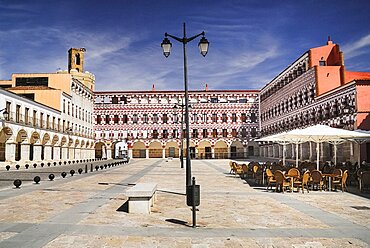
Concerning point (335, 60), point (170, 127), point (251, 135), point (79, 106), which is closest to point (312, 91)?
point (335, 60)

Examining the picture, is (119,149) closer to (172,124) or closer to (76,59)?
(172,124)

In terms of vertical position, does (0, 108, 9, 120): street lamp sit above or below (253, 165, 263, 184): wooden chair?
above

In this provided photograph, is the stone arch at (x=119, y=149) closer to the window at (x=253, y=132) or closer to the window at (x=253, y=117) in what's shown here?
the window at (x=253, y=132)

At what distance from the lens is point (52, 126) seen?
4019 centimetres

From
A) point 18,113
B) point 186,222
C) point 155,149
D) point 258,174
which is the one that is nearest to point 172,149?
point 155,149

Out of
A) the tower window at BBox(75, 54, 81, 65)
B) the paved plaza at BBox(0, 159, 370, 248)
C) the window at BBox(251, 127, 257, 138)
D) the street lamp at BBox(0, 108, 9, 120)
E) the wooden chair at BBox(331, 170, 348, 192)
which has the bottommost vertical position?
the paved plaza at BBox(0, 159, 370, 248)

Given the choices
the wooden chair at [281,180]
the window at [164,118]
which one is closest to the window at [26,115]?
the window at [164,118]

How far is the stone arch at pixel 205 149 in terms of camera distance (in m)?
58.4

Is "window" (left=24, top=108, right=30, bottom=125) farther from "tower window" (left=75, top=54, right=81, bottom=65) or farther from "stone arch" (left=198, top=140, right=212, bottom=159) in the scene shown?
"stone arch" (left=198, top=140, right=212, bottom=159)

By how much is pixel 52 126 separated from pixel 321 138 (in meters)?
33.9

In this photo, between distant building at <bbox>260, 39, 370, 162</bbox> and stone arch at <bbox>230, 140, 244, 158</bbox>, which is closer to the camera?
distant building at <bbox>260, 39, 370, 162</bbox>

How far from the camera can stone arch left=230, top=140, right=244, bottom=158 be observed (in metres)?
58.3

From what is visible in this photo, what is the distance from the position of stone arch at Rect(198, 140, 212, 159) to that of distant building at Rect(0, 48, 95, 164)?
19.6 metres

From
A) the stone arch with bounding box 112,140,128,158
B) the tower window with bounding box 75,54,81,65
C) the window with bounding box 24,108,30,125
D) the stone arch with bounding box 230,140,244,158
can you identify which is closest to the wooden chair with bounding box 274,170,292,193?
the window with bounding box 24,108,30,125
